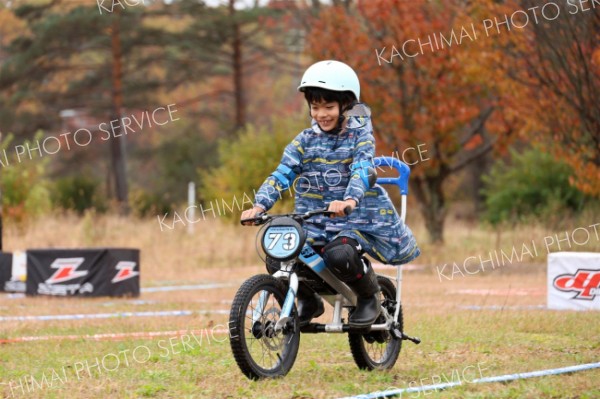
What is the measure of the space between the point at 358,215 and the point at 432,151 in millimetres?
15956

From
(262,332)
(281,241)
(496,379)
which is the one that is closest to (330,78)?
(281,241)

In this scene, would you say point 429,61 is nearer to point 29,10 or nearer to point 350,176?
point 350,176

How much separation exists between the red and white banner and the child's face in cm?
568

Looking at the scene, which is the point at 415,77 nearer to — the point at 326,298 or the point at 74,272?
the point at 74,272

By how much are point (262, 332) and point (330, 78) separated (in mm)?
1712

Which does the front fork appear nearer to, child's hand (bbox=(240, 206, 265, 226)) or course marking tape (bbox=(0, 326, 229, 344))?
child's hand (bbox=(240, 206, 265, 226))

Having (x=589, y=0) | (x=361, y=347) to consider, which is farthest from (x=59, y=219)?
(x=361, y=347)

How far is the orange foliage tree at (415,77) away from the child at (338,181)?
14363 millimetres

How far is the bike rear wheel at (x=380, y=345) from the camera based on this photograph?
7363mm

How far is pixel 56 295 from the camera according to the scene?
1453cm

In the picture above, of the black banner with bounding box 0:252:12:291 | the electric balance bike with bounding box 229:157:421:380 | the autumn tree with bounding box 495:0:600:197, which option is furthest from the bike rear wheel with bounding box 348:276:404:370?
the autumn tree with bounding box 495:0:600:197

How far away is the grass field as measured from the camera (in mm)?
6703

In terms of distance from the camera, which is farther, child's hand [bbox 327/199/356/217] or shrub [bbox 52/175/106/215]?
shrub [bbox 52/175/106/215]

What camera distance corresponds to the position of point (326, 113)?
704cm
